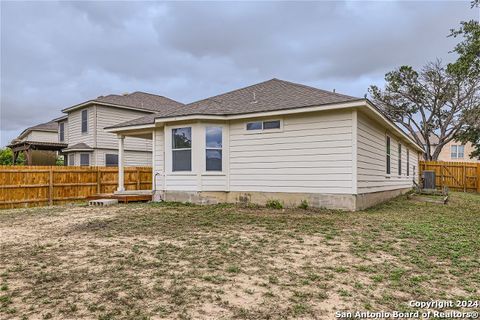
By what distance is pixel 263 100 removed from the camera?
10.8 metres

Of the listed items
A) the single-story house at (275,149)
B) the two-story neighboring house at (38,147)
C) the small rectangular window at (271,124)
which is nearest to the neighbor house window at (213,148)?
the single-story house at (275,149)

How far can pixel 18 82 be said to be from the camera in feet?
89.9

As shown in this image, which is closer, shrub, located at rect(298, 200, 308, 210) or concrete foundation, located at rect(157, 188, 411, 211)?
concrete foundation, located at rect(157, 188, 411, 211)

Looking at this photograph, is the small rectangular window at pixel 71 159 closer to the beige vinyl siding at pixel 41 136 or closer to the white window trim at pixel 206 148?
the beige vinyl siding at pixel 41 136

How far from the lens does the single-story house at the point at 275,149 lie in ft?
29.1

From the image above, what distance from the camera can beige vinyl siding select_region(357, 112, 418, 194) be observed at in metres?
9.09

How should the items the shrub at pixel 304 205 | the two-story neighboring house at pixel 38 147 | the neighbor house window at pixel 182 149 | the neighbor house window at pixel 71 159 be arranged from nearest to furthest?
the shrub at pixel 304 205 < the neighbor house window at pixel 182 149 < the two-story neighboring house at pixel 38 147 < the neighbor house window at pixel 71 159

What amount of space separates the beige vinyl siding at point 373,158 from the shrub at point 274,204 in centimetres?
227

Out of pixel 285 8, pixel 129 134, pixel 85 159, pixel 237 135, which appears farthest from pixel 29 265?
pixel 85 159

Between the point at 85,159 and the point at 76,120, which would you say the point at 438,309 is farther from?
the point at 76,120

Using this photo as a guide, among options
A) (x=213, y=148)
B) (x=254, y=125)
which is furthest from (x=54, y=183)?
(x=254, y=125)

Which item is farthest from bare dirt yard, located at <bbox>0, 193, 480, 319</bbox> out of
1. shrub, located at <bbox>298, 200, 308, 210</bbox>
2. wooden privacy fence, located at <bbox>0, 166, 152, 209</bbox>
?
wooden privacy fence, located at <bbox>0, 166, 152, 209</bbox>

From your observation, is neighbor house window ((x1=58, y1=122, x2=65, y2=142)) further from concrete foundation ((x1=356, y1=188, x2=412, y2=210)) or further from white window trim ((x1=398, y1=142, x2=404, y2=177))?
white window trim ((x1=398, y1=142, x2=404, y2=177))

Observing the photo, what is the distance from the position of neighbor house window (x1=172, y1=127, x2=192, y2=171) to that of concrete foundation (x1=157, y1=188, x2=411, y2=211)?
2.92ft
